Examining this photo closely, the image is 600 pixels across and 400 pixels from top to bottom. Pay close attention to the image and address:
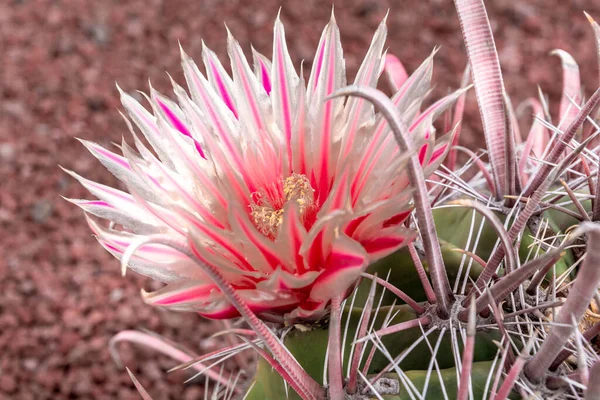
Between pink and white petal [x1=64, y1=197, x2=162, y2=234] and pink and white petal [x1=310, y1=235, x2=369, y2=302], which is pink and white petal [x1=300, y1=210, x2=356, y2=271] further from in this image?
pink and white petal [x1=64, y1=197, x2=162, y2=234]

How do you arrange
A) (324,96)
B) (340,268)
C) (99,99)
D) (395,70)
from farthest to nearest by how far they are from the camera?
(99,99) → (395,70) → (324,96) → (340,268)

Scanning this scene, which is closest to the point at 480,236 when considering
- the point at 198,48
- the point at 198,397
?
the point at 198,397

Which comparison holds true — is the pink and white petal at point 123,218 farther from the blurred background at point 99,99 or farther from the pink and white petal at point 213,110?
the blurred background at point 99,99

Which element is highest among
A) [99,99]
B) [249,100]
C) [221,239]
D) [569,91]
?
[99,99]

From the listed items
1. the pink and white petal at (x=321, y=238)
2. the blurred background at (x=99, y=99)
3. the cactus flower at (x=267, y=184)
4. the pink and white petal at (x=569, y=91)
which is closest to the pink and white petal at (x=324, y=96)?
the cactus flower at (x=267, y=184)

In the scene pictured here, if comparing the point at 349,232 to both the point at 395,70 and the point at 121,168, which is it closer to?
the point at 121,168

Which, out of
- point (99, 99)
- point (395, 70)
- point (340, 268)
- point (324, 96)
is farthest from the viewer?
point (99, 99)

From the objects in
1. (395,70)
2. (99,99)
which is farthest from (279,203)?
(99,99)

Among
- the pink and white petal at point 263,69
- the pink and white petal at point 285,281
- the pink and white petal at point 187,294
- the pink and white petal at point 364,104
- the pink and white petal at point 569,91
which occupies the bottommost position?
the pink and white petal at point 569,91
